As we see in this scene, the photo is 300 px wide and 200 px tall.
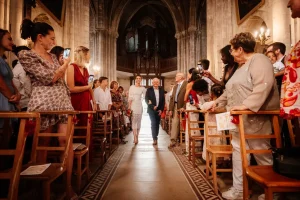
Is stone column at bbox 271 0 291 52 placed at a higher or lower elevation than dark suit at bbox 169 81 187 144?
higher

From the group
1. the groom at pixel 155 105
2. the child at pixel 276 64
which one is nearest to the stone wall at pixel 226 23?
the child at pixel 276 64

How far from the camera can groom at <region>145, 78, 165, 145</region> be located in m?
6.06

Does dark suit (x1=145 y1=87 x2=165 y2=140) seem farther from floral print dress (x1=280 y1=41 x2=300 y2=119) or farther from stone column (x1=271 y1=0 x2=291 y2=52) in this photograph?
floral print dress (x1=280 y1=41 x2=300 y2=119)

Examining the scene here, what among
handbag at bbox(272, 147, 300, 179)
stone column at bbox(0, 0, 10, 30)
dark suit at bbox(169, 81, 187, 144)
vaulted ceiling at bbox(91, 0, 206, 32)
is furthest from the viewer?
vaulted ceiling at bbox(91, 0, 206, 32)

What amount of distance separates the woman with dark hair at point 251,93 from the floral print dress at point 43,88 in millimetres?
1661

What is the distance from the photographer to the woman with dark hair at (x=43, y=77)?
2.22 metres

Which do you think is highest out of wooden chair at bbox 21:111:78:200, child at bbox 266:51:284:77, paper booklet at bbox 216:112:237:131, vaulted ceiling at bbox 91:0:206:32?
vaulted ceiling at bbox 91:0:206:32

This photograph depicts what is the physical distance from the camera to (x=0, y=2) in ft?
13.6

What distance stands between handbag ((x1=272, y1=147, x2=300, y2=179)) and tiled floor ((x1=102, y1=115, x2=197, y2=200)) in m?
1.19

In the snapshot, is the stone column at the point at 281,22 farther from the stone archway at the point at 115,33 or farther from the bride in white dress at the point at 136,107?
the stone archway at the point at 115,33

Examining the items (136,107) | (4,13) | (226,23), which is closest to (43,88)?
(4,13)

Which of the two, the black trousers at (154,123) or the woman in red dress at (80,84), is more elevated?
the woman in red dress at (80,84)

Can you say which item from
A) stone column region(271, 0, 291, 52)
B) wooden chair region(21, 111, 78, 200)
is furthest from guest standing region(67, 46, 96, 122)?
stone column region(271, 0, 291, 52)

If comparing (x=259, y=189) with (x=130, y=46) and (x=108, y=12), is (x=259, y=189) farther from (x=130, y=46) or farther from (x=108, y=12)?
(x=130, y=46)
